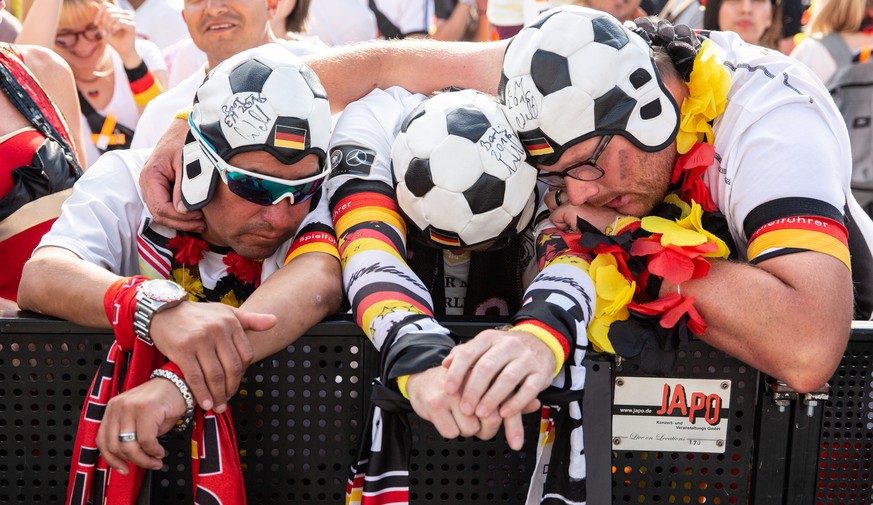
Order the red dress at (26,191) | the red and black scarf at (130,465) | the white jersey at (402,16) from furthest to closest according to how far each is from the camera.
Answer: the white jersey at (402,16) → the red dress at (26,191) → the red and black scarf at (130,465)

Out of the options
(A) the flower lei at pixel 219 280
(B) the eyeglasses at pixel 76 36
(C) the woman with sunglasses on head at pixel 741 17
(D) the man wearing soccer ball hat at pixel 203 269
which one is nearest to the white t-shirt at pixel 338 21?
(B) the eyeglasses at pixel 76 36

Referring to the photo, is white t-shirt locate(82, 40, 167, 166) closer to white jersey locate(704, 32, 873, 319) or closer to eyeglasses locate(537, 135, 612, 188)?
eyeglasses locate(537, 135, 612, 188)

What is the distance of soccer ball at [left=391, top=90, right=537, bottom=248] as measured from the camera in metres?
2.13

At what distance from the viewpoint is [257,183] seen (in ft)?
7.38

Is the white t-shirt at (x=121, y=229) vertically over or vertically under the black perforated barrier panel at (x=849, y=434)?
over

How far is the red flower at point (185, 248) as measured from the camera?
2459 mm

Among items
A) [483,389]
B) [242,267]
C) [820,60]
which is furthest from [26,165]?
[820,60]

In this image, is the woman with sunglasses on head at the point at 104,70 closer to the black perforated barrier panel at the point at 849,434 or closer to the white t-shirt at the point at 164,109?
the white t-shirt at the point at 164,109

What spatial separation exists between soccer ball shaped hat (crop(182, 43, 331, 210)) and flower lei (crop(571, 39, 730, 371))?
2.42 ft

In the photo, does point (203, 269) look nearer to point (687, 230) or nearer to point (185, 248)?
point (185, 248)

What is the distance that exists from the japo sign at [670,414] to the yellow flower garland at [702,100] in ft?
2.20

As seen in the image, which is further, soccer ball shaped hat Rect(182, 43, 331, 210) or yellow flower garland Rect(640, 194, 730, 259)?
soccer ball shaped hat Rect(182, 43, 331, 210)

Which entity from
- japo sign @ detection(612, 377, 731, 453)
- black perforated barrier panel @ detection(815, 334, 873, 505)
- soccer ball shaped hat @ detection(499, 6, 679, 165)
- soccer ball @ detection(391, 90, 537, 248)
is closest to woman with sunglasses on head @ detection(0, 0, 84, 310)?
soccer ball @ detection(391, 90, 537, 248)

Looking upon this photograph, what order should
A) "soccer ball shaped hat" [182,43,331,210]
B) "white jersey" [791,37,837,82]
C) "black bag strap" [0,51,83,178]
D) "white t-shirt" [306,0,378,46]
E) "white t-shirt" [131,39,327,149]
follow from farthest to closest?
1. "white t-shirt" [306,0,378,46]
2. "white jersey" [791,37,837,82]
3. "white t-shirt" [131,39,327,149]
4. "black bag strap" [0,51,83,178]
5. "soccer ball shaped hat" [182,43,331,210]
